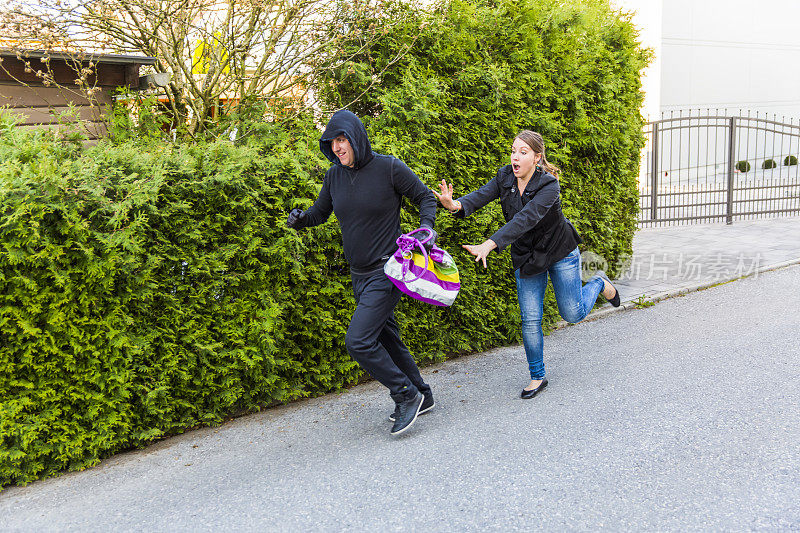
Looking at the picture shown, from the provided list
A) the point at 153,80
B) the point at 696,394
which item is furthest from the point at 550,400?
the point at 153,80

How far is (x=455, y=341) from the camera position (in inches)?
234

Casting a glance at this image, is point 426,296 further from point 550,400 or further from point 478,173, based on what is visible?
point 478,173

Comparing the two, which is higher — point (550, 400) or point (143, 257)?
point (143, 257)

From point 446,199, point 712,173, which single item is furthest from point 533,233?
point 712,173

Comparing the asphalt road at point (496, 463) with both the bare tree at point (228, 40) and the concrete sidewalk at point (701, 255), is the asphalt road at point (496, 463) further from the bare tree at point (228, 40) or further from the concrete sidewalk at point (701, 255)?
the bare tree at point (228, 40)

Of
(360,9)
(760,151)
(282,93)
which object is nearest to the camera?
(360,9)

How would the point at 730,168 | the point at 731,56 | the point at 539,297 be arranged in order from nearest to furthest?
the point at 539,297 → the point at 730,168 → the point at 731,56

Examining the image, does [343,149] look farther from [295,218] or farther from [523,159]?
[523,159]

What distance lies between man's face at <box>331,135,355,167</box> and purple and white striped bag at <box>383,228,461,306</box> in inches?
21.9

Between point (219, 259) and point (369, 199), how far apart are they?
1098mm

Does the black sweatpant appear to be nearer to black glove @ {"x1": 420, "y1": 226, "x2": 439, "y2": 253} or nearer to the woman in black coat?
black glove @ {"x1": 420, "y1": 226, "x2": 439, "y2": 253}

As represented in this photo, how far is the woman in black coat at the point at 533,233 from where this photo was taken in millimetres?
4457

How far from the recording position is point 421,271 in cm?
401

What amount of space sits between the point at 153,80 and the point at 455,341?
11.4ft
